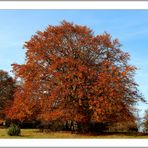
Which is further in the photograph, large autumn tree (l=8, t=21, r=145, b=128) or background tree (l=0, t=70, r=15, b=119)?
background tree (l=0, t=70, r=15, b=119)

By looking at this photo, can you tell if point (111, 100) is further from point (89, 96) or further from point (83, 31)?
point (83, 31)

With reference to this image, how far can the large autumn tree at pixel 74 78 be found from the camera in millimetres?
46219

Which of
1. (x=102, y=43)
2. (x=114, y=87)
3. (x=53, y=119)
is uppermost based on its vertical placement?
(x=102, y=43)

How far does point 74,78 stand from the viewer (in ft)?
154

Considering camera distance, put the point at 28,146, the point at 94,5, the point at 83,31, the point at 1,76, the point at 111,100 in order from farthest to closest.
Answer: the point at 1,76, the point at 83,31, the point at 111,100, the point at 94,5, the point at 28,146

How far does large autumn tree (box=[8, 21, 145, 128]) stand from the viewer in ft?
152

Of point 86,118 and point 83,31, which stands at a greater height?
point 83,31

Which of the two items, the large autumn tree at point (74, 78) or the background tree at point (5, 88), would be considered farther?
the background tree at point (5, 88)

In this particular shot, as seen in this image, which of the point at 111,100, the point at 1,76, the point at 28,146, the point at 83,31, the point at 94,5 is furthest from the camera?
the point at 1,76

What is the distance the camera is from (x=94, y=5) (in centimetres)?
3288

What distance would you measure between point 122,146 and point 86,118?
18600 mm

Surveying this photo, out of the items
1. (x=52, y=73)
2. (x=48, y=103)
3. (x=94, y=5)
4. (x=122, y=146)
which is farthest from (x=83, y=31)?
(x=122, y=146)

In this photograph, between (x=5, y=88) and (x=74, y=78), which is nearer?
(x=74, y=78)

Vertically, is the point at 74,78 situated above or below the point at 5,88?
below
